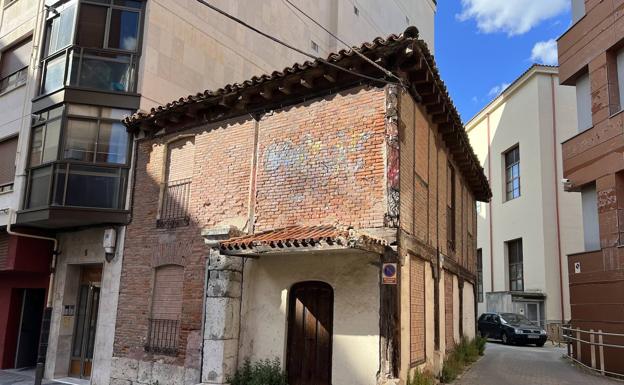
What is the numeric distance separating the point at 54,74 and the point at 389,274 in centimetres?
1068

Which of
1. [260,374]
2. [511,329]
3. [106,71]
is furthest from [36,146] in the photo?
[511,329]

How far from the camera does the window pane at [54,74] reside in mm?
13648

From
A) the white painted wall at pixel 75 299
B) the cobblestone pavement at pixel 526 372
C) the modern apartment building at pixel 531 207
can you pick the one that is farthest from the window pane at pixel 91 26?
the modern apartment building at pixel 531 207

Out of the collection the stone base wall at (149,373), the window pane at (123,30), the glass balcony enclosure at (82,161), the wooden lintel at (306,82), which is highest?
the window pane at (123,30)

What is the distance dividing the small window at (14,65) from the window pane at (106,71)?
3085 millimetres

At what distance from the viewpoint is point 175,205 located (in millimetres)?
12242

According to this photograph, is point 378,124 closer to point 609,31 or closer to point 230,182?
point 230,182

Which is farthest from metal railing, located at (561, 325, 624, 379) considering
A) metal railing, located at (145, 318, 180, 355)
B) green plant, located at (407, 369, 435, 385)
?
metal railing, located at (145, 318, 180, 355)

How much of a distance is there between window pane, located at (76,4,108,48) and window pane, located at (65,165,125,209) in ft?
10.6

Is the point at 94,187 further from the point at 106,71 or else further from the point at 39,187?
the point at 106,71

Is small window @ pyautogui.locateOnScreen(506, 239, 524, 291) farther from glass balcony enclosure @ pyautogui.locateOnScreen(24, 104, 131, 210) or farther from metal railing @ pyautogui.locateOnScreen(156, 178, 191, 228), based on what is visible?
glass balcony enclosure @ pyautogui.locateOnScreen(24, 104, 131, 210)

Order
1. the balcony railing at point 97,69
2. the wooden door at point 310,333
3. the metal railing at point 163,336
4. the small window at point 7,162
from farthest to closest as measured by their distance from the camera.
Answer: the small window at point 7,162 < the balcony railing at point 97,69 < the metal railing at point 163,336 < the wooden door at point 310,333

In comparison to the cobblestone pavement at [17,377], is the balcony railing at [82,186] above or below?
above

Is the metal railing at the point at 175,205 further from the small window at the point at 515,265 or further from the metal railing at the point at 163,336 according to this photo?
the small window at the point at 515,265
